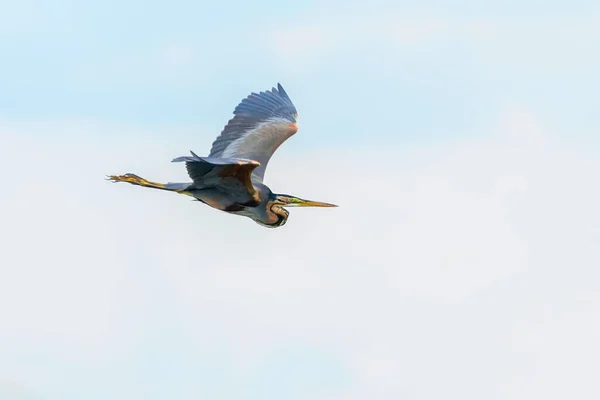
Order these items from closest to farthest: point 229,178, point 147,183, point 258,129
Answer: point 229,178 → point 147,183 → point 258,129

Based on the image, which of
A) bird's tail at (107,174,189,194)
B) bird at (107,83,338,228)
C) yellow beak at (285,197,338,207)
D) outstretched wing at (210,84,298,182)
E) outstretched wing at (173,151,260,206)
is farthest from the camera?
outstretched wing at (210,84,298,182)

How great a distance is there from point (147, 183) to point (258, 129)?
2.74 meters

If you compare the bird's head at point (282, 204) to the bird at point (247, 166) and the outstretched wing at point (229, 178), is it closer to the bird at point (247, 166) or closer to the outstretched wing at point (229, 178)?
the bird at point (247, 166)

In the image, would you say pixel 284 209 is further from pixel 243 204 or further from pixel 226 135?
pixel 226 135

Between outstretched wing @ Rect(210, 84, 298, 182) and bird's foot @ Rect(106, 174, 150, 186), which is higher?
outstretched wing @ Rect(210, 84, 298, 182)

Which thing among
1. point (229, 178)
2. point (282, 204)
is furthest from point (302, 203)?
point (229, 178)

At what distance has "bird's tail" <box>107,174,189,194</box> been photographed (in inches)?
729

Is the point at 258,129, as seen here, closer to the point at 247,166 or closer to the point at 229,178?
the point at 229,178

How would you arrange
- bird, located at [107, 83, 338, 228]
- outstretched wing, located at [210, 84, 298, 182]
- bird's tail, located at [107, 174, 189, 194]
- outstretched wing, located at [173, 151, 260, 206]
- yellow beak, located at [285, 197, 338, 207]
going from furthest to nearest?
1. outstretched wing, located at [210, 84, 298, 182]
2. yellow beak, located at [285, 197, 338, 207]
3. bird's tail, located at [107, 174, 189, 194]
4. bird, located at [107, 83, 338, 228]
5. outstretched wing, located at [173, 151, 260, 206]

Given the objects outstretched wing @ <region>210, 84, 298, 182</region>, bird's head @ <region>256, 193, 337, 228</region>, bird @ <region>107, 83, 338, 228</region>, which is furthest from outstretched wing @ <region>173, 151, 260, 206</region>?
outstretched wing @ <region>210, 84, 298, 182</region>

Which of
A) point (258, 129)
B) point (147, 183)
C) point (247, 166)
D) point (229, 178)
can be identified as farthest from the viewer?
point (258, 129)

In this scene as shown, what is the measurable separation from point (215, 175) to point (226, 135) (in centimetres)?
319

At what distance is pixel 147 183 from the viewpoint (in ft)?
62.2

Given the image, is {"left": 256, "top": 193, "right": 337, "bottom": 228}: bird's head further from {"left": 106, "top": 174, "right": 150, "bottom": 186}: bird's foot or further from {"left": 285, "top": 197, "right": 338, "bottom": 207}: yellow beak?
{"left": 106, "top": 174, "right": 150, "bottom": 186}: bird's foot
